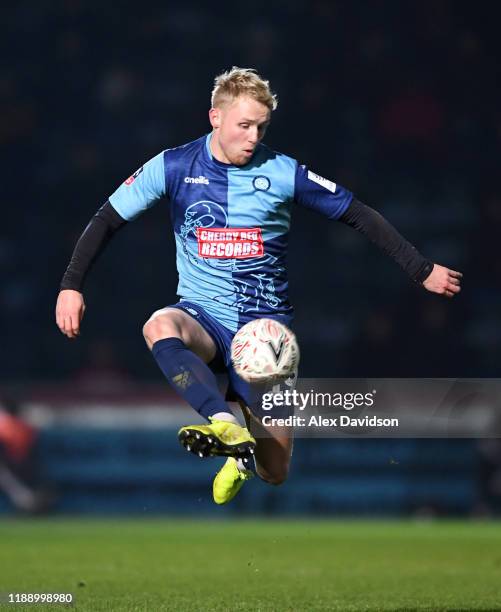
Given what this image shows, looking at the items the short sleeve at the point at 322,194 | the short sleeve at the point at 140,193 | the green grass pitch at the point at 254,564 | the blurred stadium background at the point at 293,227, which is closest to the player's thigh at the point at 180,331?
the short sleeve at the point at 140,193

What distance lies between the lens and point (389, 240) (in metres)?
6.25

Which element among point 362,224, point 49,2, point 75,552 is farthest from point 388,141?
point 362,224

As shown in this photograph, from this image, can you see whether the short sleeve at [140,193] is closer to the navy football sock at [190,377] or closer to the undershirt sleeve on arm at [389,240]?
the navy football sock at [190,377]

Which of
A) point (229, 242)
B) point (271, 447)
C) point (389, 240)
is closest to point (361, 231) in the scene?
point (389, 240)

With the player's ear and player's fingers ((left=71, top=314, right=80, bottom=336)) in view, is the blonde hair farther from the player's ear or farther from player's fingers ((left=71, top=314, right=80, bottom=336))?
player's fingers ((left=71, top=314, right=80, bottom=336))

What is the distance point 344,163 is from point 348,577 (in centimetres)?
852

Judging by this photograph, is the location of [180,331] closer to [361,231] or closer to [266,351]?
[266,351]

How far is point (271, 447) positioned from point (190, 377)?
1126mm

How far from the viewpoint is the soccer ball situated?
19.7 feet

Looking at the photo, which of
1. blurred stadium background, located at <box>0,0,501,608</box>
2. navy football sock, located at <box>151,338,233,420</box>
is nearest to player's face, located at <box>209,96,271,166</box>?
navy football sock, located at <box>151,338,233,420</box>

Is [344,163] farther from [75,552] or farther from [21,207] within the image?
[75,552]

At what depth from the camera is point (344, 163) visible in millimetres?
15797

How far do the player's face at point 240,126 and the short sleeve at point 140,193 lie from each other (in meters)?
0.34

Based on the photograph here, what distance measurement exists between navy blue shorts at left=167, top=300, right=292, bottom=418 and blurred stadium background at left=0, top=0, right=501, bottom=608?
5.89 metres
